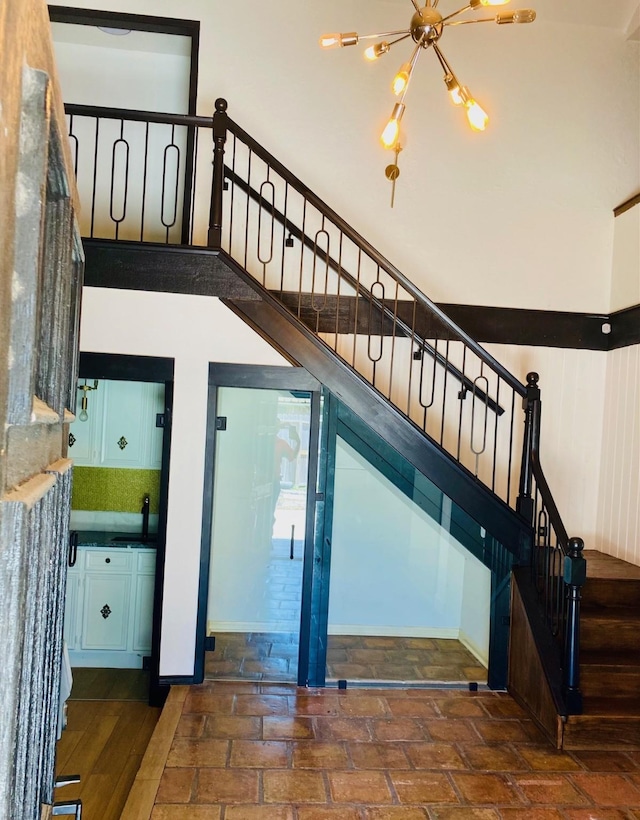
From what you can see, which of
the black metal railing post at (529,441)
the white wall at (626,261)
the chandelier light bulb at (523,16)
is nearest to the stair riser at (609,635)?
the black metal railing post at (529,441)

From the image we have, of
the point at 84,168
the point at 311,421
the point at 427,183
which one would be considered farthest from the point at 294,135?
the point at 311,421

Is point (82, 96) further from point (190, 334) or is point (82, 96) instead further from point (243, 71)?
point (190, 334)

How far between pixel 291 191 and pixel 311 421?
2.11 metres

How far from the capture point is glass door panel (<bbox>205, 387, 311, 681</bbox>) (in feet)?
14.2

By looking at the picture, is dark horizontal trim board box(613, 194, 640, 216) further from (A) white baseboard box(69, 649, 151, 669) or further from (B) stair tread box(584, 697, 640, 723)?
(A) white baseboard box(69, 649, 151, 669)

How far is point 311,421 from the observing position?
4.36 m

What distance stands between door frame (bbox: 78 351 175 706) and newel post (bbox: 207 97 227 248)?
90 cm

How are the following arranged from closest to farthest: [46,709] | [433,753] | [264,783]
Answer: [46,709] < [264,783] < [433,753]

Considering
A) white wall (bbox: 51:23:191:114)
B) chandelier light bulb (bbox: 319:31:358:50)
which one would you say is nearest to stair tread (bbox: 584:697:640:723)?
chandelier light bulb (bbox: 319:31:358:50)

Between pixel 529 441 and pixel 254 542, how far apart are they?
2.04m

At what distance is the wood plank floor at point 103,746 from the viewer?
3218mm

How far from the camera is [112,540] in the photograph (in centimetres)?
504

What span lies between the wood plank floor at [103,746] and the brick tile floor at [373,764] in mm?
322

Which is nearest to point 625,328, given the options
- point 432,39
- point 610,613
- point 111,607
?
point 610,613
